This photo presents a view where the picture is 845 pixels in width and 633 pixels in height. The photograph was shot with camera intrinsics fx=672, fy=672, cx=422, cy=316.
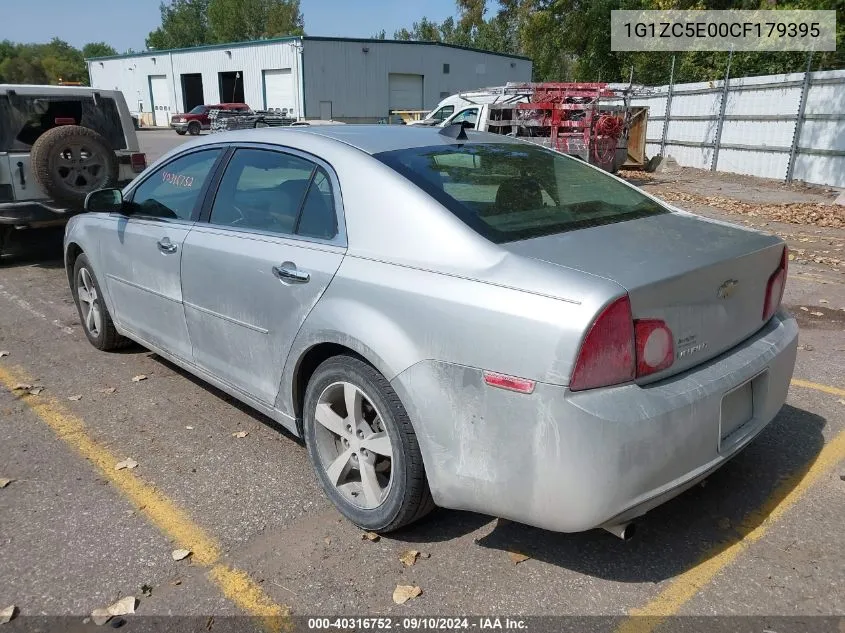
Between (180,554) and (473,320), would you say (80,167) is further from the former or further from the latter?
(473,320)

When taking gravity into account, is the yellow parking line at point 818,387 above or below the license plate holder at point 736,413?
below

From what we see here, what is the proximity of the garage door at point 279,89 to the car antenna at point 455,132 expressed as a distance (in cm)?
3929

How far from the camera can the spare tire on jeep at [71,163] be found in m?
6.98

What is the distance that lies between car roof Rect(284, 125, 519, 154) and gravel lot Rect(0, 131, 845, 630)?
65.3 inches

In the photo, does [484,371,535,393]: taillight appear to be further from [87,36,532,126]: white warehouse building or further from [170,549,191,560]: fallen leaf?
[87,36,532,126]: white warehouse building

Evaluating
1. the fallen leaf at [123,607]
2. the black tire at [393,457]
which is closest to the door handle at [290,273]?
the black tire at [393,457]

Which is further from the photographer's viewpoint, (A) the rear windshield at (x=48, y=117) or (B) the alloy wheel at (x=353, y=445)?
(A) the rear windshield at (x=48, y=117)

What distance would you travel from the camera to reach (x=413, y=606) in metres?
2.49

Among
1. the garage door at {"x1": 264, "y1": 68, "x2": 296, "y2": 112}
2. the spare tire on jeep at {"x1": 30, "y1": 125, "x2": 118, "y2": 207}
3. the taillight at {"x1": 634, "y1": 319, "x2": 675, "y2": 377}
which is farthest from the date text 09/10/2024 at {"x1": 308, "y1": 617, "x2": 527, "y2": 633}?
the garage door at {"x1": 264, "y1": 68, "x2": 296, "y2": 112}

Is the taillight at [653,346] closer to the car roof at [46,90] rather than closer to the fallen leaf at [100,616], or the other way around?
the fallen leaf at [100,616]

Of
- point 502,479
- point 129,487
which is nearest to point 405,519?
point 502,479

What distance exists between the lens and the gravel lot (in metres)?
2.53

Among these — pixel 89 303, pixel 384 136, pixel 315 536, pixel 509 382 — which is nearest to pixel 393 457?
pixel 315 536

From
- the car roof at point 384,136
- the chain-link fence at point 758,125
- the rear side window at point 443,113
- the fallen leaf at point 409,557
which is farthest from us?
the rear side window at point 443,113
